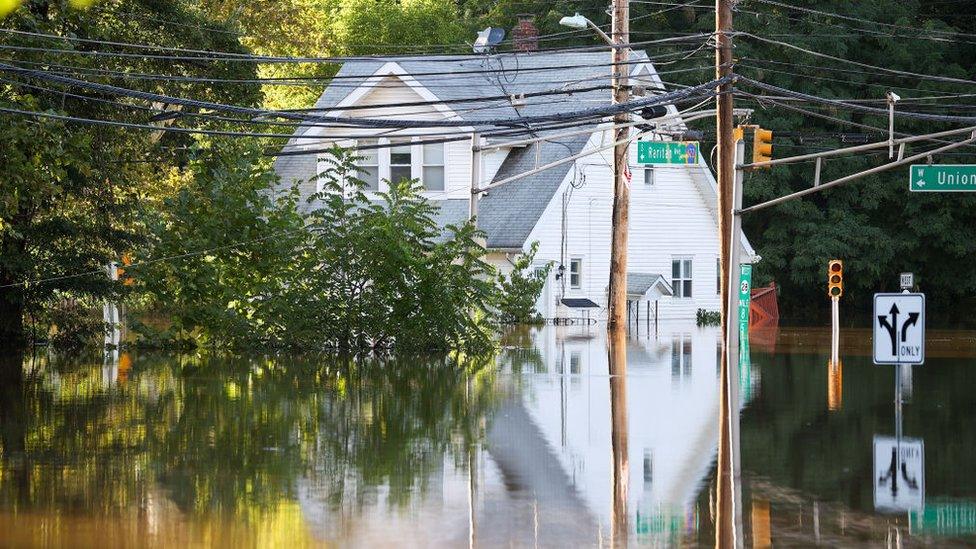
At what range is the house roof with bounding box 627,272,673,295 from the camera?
166 ft

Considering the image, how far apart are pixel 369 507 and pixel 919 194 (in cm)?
5523

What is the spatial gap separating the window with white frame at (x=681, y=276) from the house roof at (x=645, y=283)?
6.76 feet

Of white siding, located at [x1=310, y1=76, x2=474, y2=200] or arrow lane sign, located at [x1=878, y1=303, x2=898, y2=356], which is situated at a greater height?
white siding, located at [x1=310, y1=76, x2=474, y2=200]

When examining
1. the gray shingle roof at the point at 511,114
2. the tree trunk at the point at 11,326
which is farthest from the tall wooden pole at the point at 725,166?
the gray shingle roof at the point at 511,114

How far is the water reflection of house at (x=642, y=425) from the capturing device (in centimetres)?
1304

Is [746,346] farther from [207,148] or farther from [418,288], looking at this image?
[207,148]

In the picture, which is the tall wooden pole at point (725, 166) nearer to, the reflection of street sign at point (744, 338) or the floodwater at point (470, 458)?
the reflection of street sign at point (744, 338)

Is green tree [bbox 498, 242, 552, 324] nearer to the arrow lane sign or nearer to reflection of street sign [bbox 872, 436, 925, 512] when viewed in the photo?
the arrow lane sign

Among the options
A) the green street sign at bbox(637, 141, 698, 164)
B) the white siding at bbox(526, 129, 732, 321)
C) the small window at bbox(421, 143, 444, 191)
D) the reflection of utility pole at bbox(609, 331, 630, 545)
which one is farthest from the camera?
the white siding at bbox(526, 129, 732, 321)

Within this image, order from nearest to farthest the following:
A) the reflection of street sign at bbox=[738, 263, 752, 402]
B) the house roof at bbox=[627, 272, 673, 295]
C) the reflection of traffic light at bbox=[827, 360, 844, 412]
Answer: the reflection of traffic light at bbox=[827, 360, 844, 412]
the reflection of street sign at bbox=[738, 263, 752, 402]
the house roof at bbox=[627, 272, 673, 295]

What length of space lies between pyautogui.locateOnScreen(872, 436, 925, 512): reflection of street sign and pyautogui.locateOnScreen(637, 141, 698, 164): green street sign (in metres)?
17.5

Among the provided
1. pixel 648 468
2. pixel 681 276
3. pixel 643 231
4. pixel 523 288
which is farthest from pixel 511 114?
pixel 648 468

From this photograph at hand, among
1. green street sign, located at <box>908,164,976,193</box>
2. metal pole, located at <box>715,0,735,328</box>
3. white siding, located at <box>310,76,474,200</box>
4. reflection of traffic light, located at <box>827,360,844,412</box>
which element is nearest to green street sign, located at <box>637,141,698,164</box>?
metal pole, located at <box>715,0,735,328</box>

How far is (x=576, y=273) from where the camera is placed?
5047 centimetres
